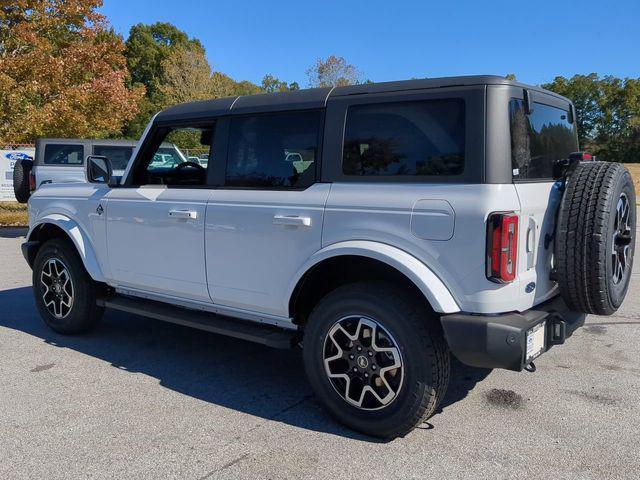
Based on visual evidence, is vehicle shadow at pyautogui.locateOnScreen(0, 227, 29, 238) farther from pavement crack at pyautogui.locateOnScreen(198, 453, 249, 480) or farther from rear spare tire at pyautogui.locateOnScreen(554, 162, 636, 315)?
rear spare tire at pyautogui.locateOnScreen(554, 162, 636, 315)

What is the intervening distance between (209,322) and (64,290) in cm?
189

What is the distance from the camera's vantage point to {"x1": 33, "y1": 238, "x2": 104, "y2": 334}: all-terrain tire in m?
5.11

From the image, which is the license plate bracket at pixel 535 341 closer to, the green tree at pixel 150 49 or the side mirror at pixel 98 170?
the side mirror at pixel 98 170

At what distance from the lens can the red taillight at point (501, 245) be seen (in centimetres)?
288

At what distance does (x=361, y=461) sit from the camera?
3.08 metres

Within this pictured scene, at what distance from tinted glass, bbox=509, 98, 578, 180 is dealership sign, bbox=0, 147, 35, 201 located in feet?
58.6

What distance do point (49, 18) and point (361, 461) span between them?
15335 mm

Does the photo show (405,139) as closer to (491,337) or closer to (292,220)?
(292,220)

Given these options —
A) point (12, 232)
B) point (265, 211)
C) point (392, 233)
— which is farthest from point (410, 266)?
point (12, 232)

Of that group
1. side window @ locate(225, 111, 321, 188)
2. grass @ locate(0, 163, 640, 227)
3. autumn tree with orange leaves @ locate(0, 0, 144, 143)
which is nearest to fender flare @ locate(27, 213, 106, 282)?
side window @ locate(225, 111, 321, 188)

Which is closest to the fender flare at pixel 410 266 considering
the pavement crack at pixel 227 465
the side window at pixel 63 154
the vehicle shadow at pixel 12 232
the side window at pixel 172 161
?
the pavement crack at pixel 227 465

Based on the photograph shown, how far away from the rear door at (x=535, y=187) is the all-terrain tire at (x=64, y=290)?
3.78 meters

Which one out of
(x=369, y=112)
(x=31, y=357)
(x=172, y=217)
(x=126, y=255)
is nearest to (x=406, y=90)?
(x=369, y=112)

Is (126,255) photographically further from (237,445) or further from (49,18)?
(49,18)
